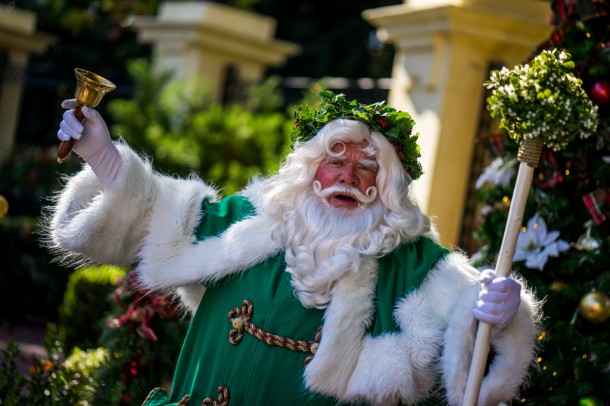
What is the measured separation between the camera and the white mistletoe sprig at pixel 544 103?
3150 mm

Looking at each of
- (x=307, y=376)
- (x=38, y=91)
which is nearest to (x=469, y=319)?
(x=307, y=376)

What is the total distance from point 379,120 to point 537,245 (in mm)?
1113

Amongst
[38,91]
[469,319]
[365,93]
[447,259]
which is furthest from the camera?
[38,91]

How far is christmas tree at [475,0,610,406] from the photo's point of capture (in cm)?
397

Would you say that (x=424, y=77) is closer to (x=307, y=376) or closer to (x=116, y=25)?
(x=307, y=376)

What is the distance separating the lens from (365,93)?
25.3 feet

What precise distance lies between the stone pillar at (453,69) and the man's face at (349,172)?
287cm

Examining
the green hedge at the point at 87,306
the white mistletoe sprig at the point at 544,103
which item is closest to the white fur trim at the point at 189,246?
the white mistletoe sprig at the point at 544,103

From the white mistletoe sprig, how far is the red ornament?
A: 0.95 m

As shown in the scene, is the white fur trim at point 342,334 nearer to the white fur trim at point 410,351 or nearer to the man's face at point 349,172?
the white fur trim at point 410,351

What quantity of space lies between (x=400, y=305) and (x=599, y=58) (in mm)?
1570

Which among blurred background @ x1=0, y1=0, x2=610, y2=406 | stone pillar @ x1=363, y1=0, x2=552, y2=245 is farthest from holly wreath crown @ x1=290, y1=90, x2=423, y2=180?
stone pillar @ x1=363, y1=0, x2=552, y2=245

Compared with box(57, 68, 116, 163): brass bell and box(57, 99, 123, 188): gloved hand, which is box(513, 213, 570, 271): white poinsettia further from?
box(57, 68, 116, 163): brass bell

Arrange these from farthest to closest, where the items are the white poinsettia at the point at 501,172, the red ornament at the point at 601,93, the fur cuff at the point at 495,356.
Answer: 1. the white poinsettia at the point at 501,172
2. the red ornament at the point at 601,93
3. the fur cuff at the point at 495,356
